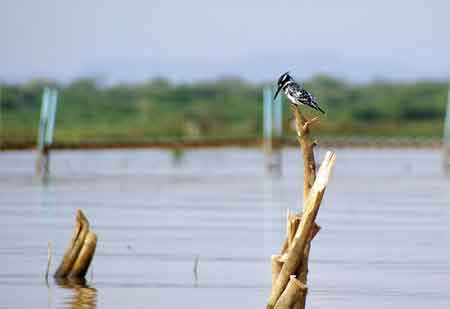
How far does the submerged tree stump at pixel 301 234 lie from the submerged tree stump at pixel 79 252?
3.92m

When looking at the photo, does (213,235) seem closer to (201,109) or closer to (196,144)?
(196,144)

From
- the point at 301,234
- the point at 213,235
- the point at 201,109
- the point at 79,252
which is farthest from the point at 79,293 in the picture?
the point at 201,109

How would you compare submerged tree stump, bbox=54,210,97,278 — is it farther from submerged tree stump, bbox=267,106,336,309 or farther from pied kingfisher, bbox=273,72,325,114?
submerged tree stump, bbox=267,106,336,309

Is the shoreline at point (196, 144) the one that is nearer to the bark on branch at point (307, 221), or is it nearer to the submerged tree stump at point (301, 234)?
the submerged tree stump at point (301, 234)

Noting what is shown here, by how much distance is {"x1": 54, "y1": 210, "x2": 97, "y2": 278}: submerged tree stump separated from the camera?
17.4 metres

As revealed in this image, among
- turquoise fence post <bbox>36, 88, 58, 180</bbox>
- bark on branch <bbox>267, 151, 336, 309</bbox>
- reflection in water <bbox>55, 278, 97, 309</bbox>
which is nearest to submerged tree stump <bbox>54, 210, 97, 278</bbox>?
reflection in water <bbox>55, 278, 97, 309</bbox>

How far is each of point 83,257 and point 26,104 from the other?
6167 centimetres

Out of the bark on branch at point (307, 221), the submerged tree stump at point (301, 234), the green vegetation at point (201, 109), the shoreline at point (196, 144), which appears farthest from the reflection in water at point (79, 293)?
the green vegetation at point (201, 109)

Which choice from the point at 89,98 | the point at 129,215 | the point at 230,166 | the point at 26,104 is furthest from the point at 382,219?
the point at 89,98

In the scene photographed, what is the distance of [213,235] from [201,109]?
2498 inches

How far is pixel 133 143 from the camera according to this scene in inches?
1672

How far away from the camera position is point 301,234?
13695 mm

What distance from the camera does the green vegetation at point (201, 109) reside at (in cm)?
7269

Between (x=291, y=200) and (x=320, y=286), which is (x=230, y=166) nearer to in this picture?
(x=291, y=200)
